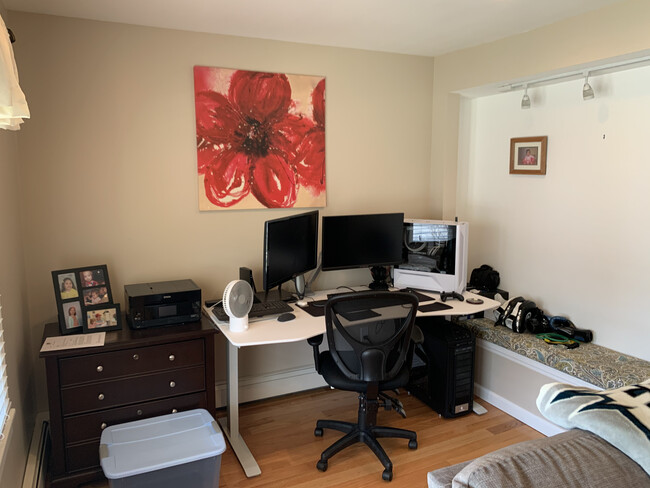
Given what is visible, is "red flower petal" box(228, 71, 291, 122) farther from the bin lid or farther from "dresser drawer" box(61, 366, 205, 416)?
the bin lid

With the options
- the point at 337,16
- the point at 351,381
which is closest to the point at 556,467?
the point at 351,381

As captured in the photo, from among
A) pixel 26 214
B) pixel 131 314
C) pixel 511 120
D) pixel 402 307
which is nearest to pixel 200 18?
pixel 26 214

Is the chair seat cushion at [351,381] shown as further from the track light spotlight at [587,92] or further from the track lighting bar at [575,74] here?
the track lighting bar at [575,74]

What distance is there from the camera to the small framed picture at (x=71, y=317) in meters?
2.65

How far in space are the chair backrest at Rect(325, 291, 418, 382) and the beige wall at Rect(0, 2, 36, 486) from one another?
143cm

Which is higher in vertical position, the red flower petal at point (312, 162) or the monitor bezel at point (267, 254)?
the red flower petal at point (312, 162)

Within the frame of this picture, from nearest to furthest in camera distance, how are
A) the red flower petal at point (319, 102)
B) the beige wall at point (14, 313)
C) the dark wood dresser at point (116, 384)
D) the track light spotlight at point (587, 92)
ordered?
1. the beige wall at point (14, 313)
2. the dark wood dresser at point (116, 384)
3. the track light spotlight at point (587, 92)
4. the red flower petal at point (319, 102)

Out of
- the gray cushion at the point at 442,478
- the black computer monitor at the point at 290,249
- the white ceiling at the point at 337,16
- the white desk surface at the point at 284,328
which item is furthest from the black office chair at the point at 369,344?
the white ceiling at the point at 337,16

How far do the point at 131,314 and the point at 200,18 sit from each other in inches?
64.4

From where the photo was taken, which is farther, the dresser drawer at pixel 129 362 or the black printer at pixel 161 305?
the black printer at pixel 161 305

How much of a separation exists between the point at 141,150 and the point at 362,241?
148cm

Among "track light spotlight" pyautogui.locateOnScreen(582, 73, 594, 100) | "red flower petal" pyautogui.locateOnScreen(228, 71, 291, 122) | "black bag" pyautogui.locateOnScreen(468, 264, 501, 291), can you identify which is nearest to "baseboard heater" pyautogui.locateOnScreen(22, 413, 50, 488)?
"red flower petal" pyautogui.locateOnScreen(228, 71, 291, 122)

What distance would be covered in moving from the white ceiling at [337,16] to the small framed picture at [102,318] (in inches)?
60.6

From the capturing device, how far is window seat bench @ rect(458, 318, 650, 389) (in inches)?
107
